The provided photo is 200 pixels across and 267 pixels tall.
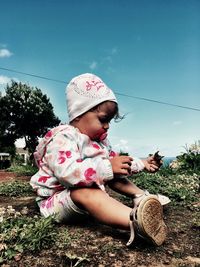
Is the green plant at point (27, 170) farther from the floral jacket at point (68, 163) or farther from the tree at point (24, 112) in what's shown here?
the tree at point (24, 112)

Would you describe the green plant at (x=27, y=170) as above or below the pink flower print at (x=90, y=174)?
below

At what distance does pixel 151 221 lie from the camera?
6.29 ft

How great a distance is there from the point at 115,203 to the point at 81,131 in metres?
0.75

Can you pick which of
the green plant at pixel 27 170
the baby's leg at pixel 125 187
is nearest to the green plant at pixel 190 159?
the green plant at pixel 27 170

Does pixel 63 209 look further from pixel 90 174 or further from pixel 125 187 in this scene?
pixel 125 187

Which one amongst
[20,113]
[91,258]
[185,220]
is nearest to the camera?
[91,258]

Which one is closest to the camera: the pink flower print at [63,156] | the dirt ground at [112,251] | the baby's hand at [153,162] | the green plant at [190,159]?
the dirt ground at [112,251]

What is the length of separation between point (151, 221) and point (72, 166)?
0.62 m

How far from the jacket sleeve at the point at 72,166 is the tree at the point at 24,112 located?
3235 centimetres

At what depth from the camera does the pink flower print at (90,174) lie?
2170 mm

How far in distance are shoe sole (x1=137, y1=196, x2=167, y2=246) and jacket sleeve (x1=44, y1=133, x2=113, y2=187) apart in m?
0.37

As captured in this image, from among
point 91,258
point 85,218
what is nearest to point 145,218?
point 91,258

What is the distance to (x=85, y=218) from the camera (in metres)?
Answer: 2.48

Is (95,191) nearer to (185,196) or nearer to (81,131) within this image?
(81,131)
